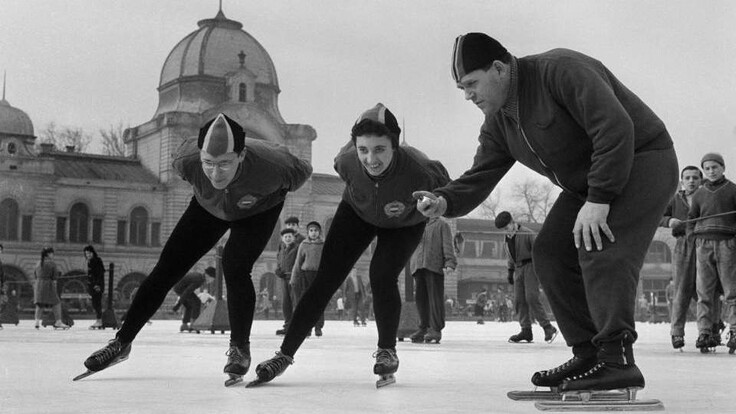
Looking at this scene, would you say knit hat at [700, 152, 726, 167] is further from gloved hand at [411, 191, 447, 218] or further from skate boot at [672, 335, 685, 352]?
gloved hand at [411, 191, 447, 218]

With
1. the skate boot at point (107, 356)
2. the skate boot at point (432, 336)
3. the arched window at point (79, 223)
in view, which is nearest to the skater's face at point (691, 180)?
the skate boot at point (432, 336)

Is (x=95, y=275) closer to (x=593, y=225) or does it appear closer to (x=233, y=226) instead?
(x=233, y=226)

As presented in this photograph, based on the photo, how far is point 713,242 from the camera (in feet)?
30.1

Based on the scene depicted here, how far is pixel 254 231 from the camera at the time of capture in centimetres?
525

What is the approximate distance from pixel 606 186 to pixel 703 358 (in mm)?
4991

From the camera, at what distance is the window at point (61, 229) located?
54.0 meters

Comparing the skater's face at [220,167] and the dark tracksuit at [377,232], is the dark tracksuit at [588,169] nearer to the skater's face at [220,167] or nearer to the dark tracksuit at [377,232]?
the dark tracksuit at [377,232]

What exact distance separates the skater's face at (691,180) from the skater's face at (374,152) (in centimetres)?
582

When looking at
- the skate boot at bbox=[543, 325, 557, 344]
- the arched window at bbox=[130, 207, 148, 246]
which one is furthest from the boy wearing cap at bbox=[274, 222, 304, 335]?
the arched window at bbox=[130, 207, 148, 246]

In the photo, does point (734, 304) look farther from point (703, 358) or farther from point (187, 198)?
point (187, 198)

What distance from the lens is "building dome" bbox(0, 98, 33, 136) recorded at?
56.8 m

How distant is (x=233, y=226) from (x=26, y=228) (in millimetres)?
51435

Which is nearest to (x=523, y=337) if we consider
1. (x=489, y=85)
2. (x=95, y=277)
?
(x=489, y=85)

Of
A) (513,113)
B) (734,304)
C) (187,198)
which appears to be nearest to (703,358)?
(734,304)
